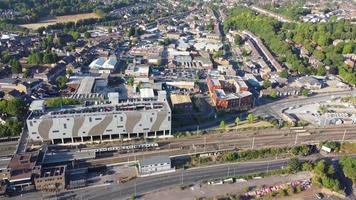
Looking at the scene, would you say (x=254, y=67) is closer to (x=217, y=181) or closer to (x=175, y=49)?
(x=175, y=49)

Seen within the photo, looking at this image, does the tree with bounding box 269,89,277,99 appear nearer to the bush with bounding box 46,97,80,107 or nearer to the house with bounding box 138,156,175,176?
the house with bounding box 138,156,175,176

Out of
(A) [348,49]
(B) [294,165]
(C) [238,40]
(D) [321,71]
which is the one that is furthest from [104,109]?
(A) [348,49]

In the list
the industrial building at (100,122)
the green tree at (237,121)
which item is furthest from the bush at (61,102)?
the green tree at (237,121)

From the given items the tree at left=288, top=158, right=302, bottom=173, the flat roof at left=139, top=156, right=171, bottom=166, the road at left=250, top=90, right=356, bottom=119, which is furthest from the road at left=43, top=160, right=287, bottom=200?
the road at left=250, top=90, right=356, bottom=119

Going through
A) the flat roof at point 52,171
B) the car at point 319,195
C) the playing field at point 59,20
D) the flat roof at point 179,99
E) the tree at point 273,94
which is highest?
the playing field at point 59,20

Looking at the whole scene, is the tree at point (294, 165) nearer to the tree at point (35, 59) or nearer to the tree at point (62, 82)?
the tree at point (62, 82)

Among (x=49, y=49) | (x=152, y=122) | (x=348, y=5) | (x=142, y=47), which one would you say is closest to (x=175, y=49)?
(x=142, y=47)
